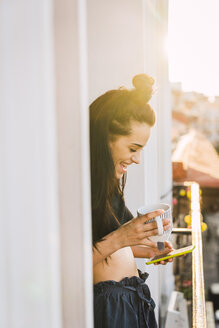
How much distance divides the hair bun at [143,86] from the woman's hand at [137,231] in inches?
10.4

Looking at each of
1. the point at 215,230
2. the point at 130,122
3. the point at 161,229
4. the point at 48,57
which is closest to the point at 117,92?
the point at 130,122

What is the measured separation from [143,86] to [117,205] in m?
0.28

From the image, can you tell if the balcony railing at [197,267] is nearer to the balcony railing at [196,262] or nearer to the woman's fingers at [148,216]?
the balcony railing at [196,262]

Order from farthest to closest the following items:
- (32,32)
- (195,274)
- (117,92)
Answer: (195,274), (117,92), (32,32)

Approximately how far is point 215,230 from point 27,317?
1.01 m

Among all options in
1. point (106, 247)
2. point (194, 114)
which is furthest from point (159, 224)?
point (194, 114)

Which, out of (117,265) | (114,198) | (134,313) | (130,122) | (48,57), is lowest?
(134,313)

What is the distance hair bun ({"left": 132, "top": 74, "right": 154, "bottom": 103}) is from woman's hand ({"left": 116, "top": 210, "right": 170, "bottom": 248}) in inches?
10.4

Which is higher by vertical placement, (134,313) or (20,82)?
(20,82)

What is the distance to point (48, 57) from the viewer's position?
2.01 ft

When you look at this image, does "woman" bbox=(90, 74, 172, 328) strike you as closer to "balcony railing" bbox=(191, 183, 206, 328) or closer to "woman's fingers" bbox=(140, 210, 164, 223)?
"woman's fingers" bbox=(140, 210, 164, 223)

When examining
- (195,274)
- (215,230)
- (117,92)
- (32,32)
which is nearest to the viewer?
(32,32)

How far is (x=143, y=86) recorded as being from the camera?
2.58ft

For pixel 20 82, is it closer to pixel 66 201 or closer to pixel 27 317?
pixel 66 201
